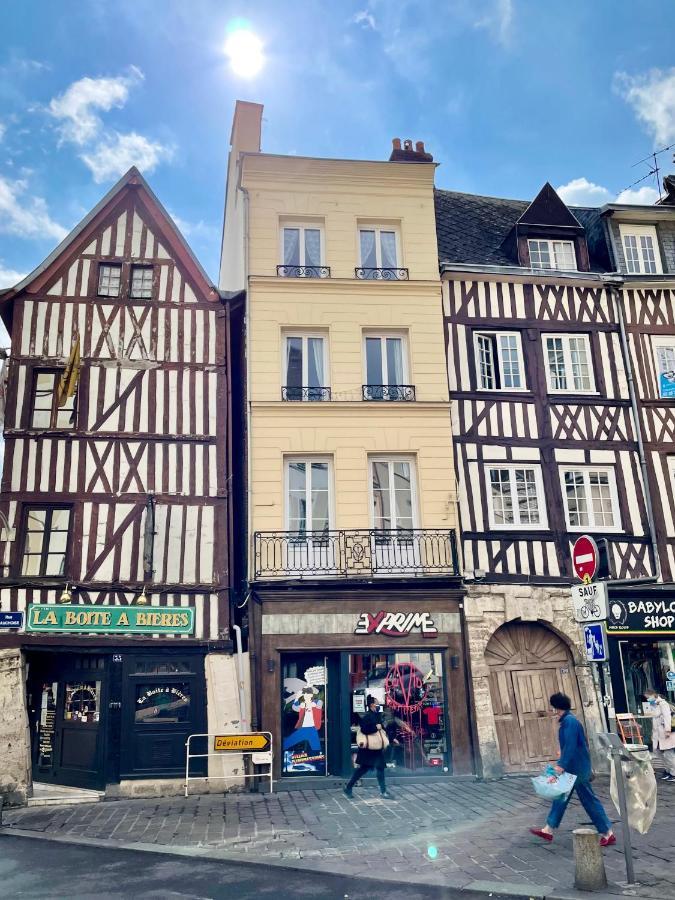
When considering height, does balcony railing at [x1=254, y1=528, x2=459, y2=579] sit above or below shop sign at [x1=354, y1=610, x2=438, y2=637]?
above

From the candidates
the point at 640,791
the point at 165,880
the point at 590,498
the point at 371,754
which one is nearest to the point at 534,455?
the point at 590,498

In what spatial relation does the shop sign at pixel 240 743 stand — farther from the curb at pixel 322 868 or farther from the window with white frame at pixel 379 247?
the window with white frame at pixel 379 247

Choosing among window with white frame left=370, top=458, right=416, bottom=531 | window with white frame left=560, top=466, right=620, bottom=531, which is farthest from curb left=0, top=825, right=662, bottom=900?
window with white frame left=560, top=466, right=620, bottom=531

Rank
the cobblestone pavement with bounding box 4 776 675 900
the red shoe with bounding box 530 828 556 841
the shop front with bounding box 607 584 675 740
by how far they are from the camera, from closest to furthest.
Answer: the cobblestone pavement with bounding box 4 776 675 900, the red shoe with bounding box 530 828 556 841, the shop front with bounding box 607 584 675 740

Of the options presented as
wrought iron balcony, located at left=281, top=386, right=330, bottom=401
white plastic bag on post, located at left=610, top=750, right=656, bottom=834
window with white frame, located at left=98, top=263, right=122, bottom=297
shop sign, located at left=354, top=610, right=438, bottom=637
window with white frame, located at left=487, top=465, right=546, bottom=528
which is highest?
window with white frame, located at left=98, top=263, right=122, bottom=297

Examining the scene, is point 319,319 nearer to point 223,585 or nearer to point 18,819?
point 223,585

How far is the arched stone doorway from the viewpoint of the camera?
41.9 feet

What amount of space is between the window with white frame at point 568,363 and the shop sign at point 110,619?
26.9 feet

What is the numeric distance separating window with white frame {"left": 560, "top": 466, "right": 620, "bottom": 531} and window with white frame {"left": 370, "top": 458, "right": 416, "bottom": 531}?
9.69 ft

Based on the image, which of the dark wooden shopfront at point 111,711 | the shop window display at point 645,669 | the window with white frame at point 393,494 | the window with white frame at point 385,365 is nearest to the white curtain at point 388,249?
the window with white frame at point 385,365

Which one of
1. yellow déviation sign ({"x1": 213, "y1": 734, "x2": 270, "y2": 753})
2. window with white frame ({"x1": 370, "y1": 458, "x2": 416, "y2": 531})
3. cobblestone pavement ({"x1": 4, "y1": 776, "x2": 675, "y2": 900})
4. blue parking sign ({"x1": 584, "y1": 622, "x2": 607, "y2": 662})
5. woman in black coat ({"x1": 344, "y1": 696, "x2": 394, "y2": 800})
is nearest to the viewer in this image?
blue parking sign ({"x1": 584, "y1": 622, "x2": 607, "y2": 662})

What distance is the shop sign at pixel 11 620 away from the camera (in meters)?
11.9

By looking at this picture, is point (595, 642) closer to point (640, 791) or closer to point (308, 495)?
point (640, 791)

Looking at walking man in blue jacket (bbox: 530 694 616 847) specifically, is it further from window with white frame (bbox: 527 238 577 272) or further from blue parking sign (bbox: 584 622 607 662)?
window with white frame (bbox: 527 238 577 272)
